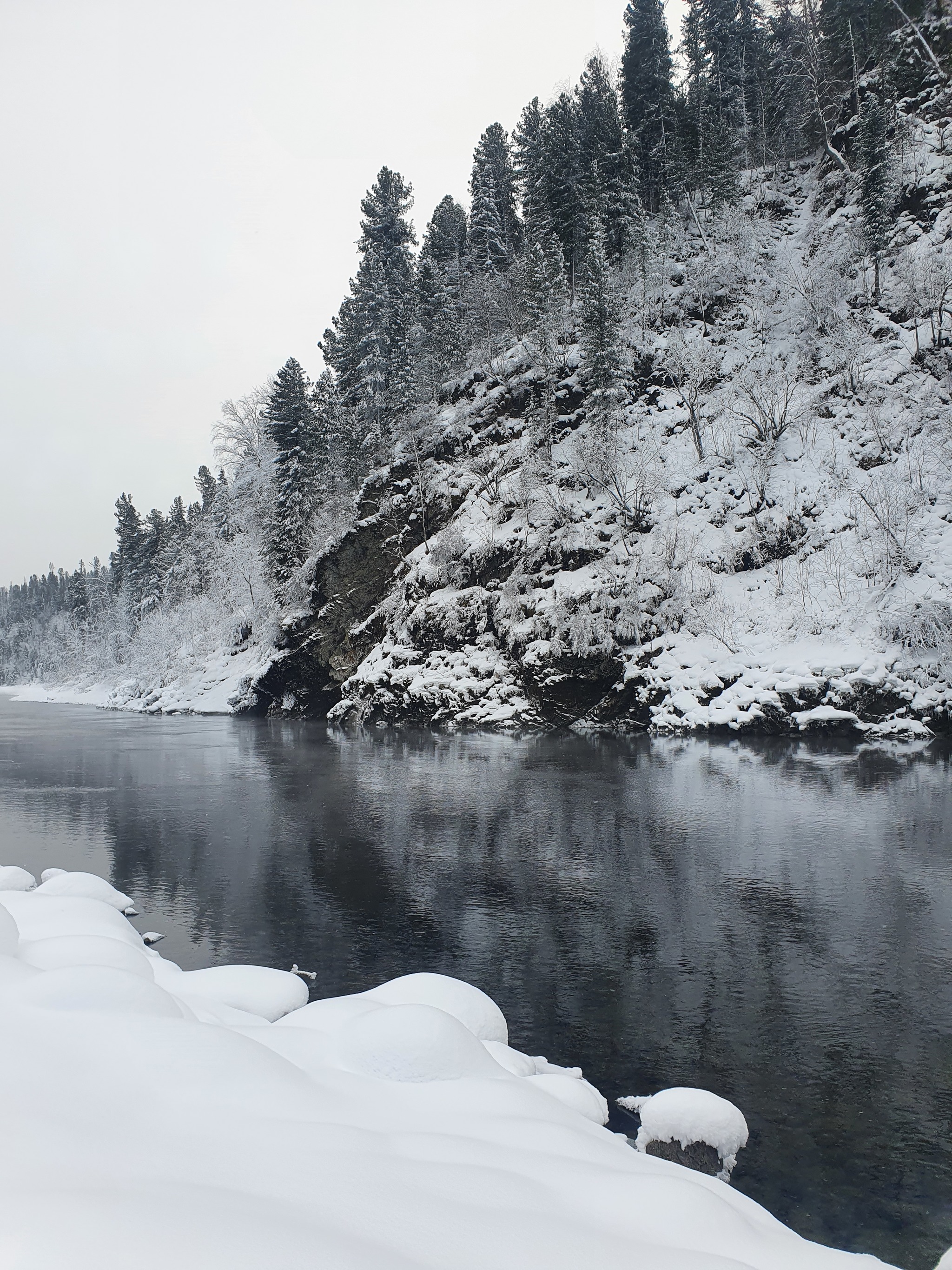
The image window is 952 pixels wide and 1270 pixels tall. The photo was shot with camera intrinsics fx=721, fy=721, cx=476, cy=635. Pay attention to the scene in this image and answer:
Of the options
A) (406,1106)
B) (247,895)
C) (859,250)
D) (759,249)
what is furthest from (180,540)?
(406,1106)

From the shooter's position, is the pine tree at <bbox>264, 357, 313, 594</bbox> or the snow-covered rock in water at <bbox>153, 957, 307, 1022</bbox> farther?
the pine tree at <bbox>264, 357, 313, 594</bbox>

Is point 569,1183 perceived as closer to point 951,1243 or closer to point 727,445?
point 951,1243

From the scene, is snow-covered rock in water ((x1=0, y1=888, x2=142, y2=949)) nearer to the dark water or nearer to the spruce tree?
the dark water

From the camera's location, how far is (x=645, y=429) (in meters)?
40.1

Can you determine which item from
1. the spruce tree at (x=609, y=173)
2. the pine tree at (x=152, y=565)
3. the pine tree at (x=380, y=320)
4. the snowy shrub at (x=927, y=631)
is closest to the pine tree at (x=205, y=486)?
the pine tree at (x=152, y=565)

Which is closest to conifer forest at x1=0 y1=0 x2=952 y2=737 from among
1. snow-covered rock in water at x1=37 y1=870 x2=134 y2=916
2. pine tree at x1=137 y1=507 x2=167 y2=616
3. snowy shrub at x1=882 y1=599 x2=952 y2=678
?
snowy shrub at x1=882 y1=599 x2=952 y2=678

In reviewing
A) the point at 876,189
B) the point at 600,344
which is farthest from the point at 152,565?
the point at 876,189

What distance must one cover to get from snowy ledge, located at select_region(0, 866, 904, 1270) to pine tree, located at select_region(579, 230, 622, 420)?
3838cm

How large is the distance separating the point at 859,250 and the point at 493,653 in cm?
3079

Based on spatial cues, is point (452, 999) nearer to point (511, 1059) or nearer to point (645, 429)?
point (511, 1059)

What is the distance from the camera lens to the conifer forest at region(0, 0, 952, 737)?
98.7ft

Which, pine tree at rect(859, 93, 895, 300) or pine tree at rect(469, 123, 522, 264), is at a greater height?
pine tree at rect(469, 123, 522, 264)

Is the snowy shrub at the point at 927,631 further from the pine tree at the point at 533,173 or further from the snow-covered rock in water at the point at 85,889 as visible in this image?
the pine tree at the point at 533,173

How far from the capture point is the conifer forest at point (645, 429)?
1184 inches
